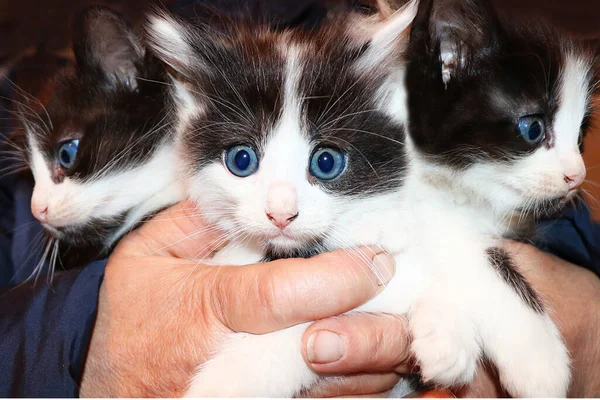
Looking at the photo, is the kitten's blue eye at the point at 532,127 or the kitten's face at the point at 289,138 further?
the kitten's blue eye at the point at 532,127

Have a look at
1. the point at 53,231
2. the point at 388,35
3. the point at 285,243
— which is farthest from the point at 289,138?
the point at 53,231

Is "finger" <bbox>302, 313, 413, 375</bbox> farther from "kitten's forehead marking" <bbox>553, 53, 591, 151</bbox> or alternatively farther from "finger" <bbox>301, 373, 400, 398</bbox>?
"kitten's forehead marking" <bbox>553, 53, 591, 151</bbox>

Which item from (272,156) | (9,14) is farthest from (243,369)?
(9,14)

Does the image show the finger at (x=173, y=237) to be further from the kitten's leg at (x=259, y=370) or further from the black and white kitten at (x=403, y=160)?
the kitten's leg at (x=259, y=370)

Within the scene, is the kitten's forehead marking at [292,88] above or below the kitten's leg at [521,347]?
above

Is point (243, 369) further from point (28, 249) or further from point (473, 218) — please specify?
point (28, 249)

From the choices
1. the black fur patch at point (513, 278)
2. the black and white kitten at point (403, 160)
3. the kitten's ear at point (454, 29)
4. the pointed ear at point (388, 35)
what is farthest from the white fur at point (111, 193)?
the black fur patch at point (513, 278)


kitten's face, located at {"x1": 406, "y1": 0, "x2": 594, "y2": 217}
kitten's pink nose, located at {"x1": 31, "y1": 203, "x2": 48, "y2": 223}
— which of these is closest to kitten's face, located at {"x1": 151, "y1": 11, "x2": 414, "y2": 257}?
kitten's face, located at {"x1": 406, "y1": 0, "x2": 594, "y2": 217}
